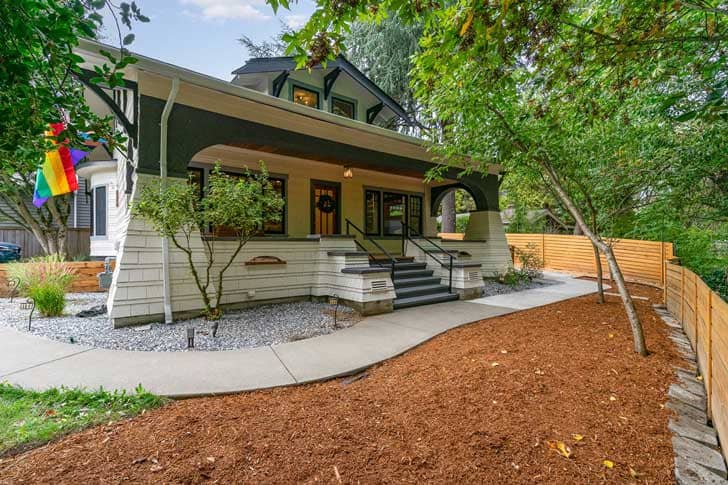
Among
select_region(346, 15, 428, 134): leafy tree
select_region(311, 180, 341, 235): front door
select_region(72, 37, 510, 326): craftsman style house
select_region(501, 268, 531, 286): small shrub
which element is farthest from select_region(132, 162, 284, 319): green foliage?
select_region(346, 15, 428, 134): leafy tree

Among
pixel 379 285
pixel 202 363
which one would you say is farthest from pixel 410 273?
pixel 202 363

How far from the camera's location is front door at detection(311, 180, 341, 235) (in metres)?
8.87

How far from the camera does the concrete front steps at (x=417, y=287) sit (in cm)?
661

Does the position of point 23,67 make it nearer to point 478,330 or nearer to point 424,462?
point 424,462

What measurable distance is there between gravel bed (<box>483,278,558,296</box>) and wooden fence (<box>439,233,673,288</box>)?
2061 mm

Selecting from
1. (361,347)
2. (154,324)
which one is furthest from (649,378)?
(154,324)

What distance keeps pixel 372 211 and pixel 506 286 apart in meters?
4.40

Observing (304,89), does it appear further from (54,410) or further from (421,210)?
(54,410)

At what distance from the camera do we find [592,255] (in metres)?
13.0

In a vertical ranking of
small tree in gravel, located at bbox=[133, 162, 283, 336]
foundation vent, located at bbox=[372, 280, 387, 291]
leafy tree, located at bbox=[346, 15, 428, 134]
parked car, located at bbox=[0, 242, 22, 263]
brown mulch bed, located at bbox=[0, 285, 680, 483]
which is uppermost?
leafy tree, located at bbox=[346, 15, 428, 134]

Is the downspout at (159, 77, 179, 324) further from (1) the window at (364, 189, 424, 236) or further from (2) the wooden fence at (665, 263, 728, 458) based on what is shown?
(2) the wooden fence at (665, 263, 728, 458)

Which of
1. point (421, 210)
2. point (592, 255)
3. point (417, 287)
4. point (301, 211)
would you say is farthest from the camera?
point (592, 255)

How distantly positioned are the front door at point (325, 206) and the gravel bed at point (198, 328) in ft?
10.8

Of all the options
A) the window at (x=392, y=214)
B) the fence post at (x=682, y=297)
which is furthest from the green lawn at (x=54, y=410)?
the window at (x=392, y=214)
